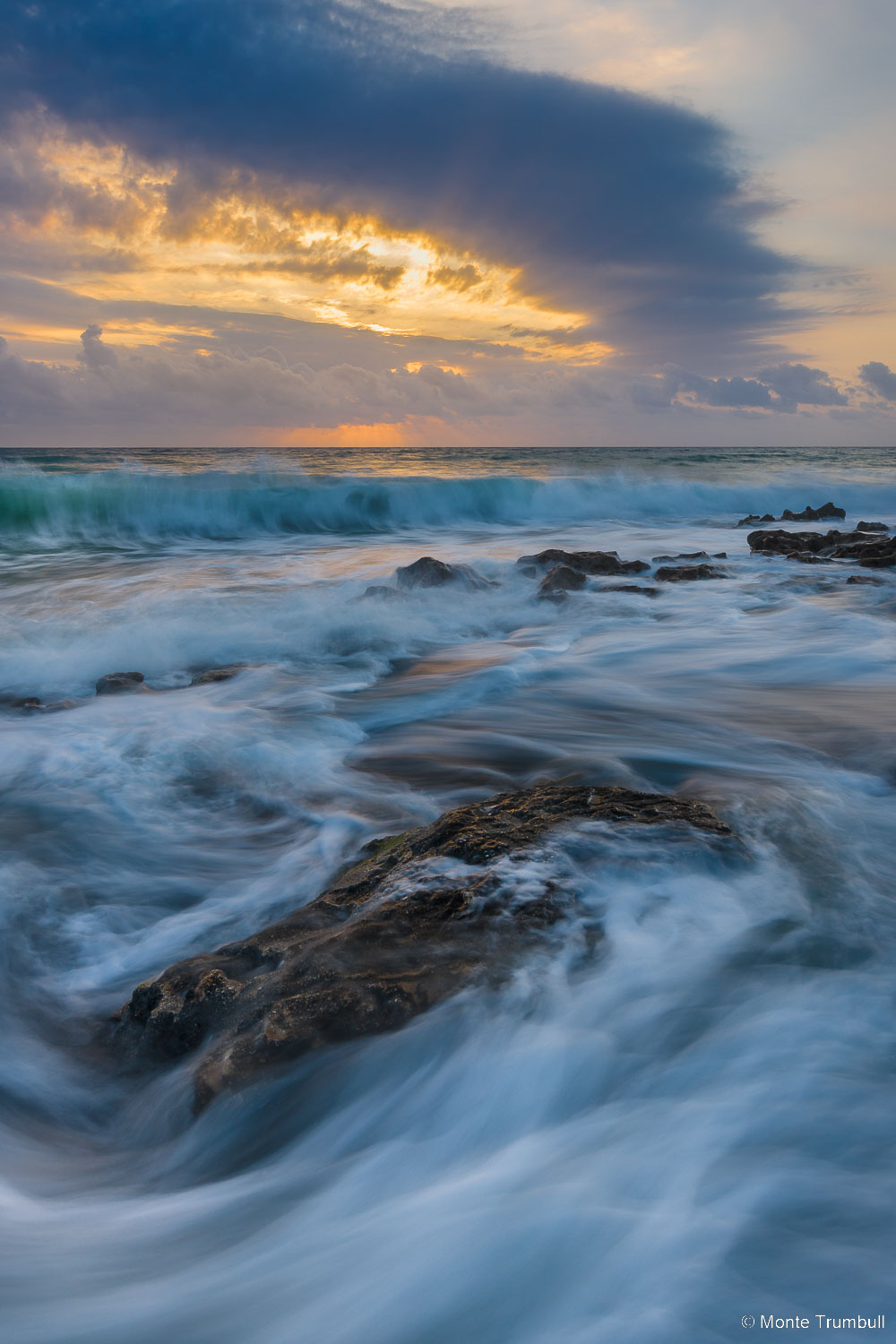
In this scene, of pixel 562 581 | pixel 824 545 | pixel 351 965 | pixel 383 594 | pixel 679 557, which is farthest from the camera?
pixel 824 545

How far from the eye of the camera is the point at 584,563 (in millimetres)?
12328

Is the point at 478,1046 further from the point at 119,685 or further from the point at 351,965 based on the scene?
the point at 119,685

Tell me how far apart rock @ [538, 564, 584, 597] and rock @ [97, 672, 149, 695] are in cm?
552

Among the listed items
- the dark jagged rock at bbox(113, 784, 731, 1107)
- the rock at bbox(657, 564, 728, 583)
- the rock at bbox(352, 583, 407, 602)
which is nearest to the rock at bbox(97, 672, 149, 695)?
the rock at bbox(352, 583, 407, 602)

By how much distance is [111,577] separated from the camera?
13086 mm

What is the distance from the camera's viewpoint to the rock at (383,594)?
9688 millimetres

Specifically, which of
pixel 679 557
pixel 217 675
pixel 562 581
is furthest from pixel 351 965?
pixel 679 557

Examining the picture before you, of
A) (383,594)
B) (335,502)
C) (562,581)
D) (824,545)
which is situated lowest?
(383,594)

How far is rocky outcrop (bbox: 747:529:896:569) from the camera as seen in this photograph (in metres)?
13.1

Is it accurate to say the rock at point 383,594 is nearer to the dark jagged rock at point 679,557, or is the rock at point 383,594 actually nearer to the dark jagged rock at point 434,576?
the dark jagged rock at point 434,576

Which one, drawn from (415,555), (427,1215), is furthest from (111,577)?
(427,1215)

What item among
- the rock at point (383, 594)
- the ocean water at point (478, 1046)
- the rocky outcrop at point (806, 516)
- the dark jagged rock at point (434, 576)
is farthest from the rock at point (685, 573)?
the rocky outcrop at point (806, 516)

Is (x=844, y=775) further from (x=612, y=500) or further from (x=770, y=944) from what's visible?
(x=612, y=500)

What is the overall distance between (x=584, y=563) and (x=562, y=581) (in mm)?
1774
